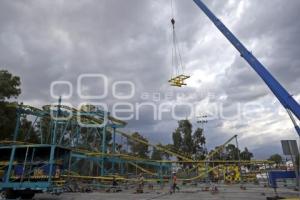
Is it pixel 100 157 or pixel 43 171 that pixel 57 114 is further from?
pixel 43 171

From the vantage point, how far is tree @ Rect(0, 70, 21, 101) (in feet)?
109

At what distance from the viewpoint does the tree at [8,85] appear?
3334 cm

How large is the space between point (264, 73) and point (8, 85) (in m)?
29.3

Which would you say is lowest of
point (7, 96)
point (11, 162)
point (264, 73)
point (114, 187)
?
point (114, 187)

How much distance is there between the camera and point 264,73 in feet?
57.2

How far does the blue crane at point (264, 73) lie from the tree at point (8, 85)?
25.1m

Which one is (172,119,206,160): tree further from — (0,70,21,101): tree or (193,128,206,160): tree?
(0,70,21,101): tree

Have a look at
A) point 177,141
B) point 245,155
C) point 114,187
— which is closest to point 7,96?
point 114,187

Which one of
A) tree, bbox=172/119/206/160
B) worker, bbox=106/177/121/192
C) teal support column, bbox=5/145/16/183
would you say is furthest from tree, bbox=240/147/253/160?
teal support column, bbox=5/145/16/183

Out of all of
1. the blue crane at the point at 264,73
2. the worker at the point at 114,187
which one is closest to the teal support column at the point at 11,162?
the worker at the point at 114,187

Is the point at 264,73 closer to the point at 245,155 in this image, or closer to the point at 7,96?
the point at 7,96

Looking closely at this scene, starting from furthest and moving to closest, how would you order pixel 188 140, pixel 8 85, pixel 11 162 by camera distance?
pixel 188 140 < pixel 8 85 < pixel 11 162

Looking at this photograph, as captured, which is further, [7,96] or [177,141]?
[177,141]

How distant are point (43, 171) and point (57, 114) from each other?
18883mm
